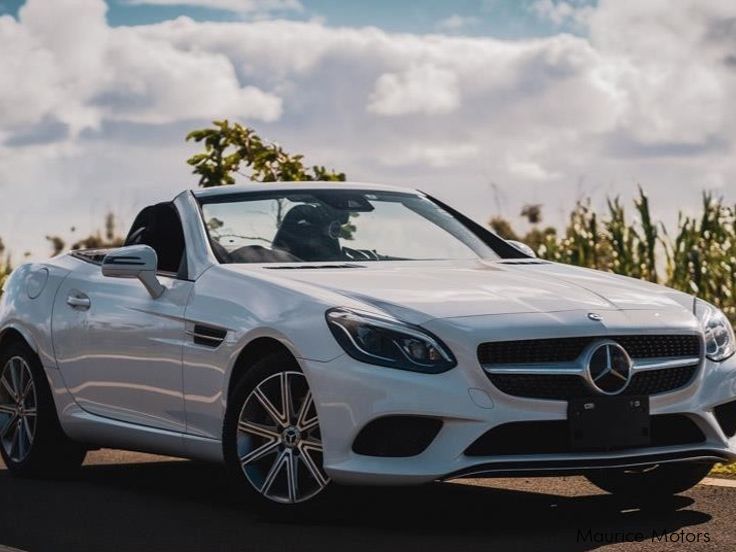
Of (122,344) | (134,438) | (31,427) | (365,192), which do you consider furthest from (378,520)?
(31,427)

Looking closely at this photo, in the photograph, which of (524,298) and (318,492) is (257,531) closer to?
(318,492)

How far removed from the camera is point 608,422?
6.46m

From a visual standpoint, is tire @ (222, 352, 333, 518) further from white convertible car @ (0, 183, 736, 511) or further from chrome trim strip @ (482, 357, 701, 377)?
chrome trim strip @ (482, 357, 701, 377)

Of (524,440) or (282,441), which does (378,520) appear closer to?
(282,441)

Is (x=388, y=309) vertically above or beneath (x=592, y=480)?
above

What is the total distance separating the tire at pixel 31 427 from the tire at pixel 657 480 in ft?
10.1

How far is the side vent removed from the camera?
7.16 m

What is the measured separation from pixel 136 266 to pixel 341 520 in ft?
5.68

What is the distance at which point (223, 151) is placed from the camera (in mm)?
Answer: 15422

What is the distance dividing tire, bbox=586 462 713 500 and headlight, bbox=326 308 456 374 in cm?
136

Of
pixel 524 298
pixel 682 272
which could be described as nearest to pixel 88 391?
pixel 524 298

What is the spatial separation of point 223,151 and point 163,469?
20.8 ft

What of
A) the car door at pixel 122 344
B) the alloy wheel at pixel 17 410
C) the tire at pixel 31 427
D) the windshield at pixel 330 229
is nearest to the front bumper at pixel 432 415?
the car door at pixel 122 344

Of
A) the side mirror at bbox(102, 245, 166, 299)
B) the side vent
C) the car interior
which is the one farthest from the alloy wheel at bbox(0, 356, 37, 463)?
the side vent
